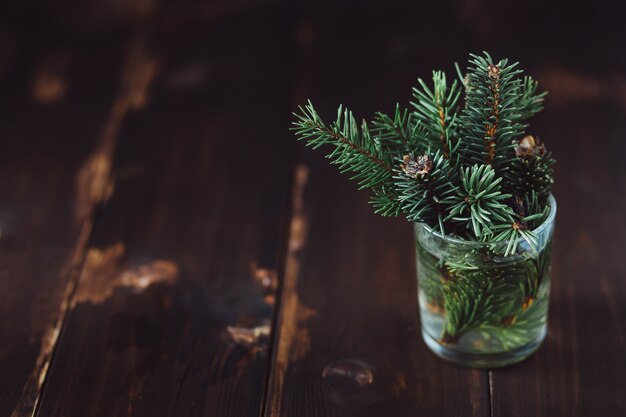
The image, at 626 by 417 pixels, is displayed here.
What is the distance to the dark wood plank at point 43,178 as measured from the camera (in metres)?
0.91

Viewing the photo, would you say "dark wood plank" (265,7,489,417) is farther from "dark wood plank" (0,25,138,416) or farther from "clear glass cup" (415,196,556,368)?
"dark wood plank" (0,25,138,416)

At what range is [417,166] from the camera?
71 cm

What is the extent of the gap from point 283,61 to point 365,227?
0.97 feet

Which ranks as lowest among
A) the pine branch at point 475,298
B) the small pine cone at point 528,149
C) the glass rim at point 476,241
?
the pine branch at point 475,298

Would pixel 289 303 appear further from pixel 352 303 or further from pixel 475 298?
pixel 475 298

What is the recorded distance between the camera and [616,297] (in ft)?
2.96

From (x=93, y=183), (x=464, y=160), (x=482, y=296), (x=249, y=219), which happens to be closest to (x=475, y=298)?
(x=482, y=296)

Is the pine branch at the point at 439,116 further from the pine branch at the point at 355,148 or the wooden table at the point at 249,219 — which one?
the wooden table at the point at 249,219

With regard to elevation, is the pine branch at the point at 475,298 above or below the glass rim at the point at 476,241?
below

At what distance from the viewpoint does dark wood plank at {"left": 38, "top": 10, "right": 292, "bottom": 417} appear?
0.86 m

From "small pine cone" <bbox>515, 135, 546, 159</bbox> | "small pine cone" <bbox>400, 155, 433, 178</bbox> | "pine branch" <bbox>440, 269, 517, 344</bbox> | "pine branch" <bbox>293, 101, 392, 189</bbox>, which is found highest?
"small pine cone" <bbox>515, 135, 546, 159</bbox>

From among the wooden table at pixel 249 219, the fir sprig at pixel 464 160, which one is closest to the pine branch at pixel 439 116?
the fir sprig at pixel 464 160

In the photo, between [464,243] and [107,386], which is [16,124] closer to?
[107,386]

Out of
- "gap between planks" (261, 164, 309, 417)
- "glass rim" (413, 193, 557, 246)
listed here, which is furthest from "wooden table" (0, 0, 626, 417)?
"glass rim" (413, 193, 557, 246)
